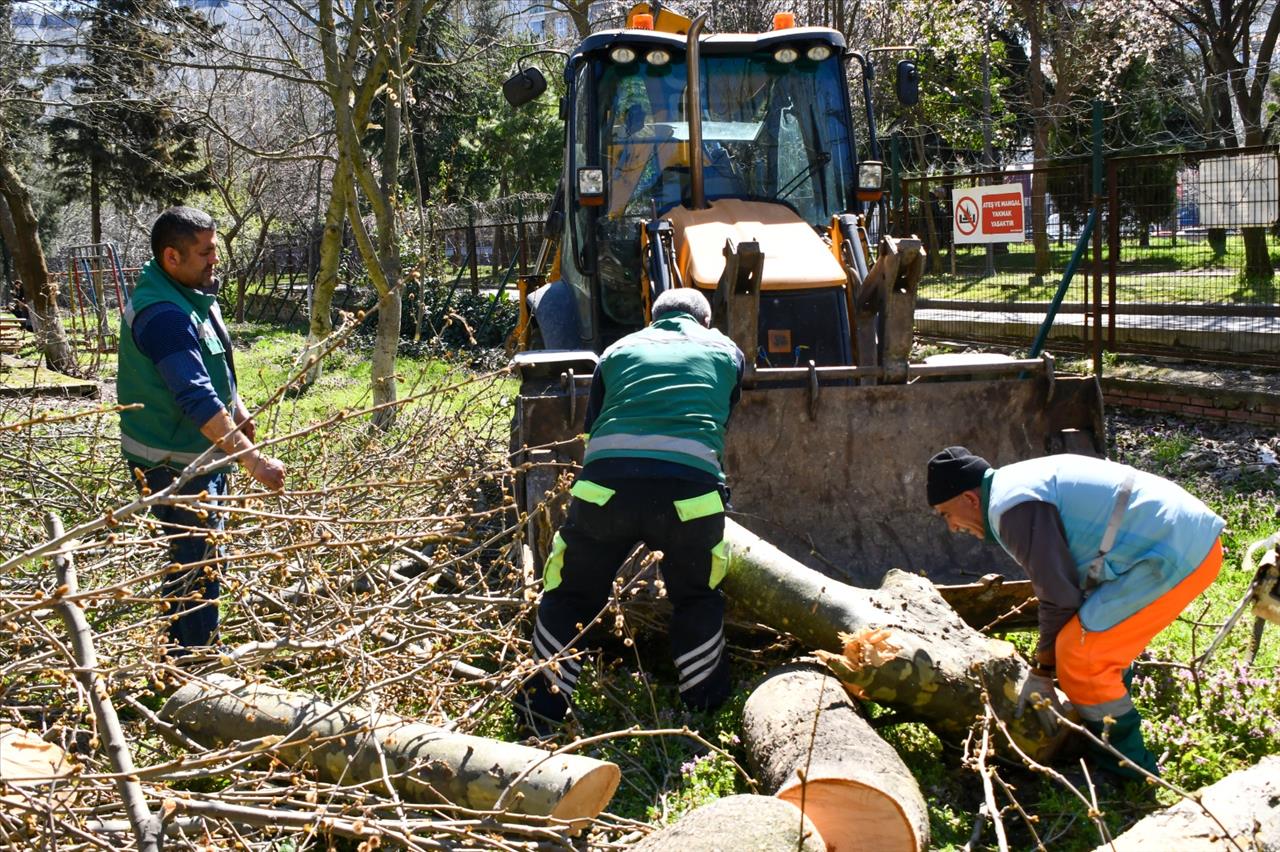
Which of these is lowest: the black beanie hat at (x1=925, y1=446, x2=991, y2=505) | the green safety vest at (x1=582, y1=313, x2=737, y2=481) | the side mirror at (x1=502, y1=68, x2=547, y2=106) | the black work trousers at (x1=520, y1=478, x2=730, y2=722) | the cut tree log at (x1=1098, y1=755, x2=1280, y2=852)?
the cut tree log at (x1=1098, y1=755, x2=1280, y2=852)

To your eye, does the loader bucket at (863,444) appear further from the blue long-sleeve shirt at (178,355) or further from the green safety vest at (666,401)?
the blue long-sleeve shirt at (178,355)

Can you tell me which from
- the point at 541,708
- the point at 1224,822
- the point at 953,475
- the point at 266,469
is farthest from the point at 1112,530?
the point at 266,469

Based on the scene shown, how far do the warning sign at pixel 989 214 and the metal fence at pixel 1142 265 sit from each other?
0.63 feet

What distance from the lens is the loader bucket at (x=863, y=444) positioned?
5523 millimetres

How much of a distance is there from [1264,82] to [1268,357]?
13498 millimetres

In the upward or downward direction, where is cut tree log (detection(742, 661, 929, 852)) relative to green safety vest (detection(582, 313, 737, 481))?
downward

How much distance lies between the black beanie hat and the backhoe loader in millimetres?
919

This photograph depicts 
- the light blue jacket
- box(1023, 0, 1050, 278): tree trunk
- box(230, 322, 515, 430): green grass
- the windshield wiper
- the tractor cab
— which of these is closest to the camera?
the light blue jacket

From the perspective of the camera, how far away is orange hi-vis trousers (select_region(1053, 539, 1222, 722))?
12.5 feet

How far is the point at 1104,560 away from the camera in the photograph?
3824 millimetres

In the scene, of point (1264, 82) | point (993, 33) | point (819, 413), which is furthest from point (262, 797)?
point (993, 33)

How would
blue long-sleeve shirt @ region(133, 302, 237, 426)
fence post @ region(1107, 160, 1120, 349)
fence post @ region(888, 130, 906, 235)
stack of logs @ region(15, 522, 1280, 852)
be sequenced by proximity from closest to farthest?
stack of logs @ region(15, 522, 1280, 852)
blue long-sleeve shirt @ region(133, 302, 237, 426)
fence post @ region(1107, 160, 1120, 349)
fence post @ region(888, 130, 906, 235)

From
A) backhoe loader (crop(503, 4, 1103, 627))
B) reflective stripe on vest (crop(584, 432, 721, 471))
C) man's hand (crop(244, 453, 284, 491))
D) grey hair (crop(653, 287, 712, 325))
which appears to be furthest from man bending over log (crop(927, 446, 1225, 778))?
man's hand (crop(244, 453, 284, 491))

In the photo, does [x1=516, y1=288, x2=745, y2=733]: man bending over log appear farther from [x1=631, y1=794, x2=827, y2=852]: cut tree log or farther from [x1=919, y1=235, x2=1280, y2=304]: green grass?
[x1=919, y1=235, x2=1280, y2=304]: green grass
